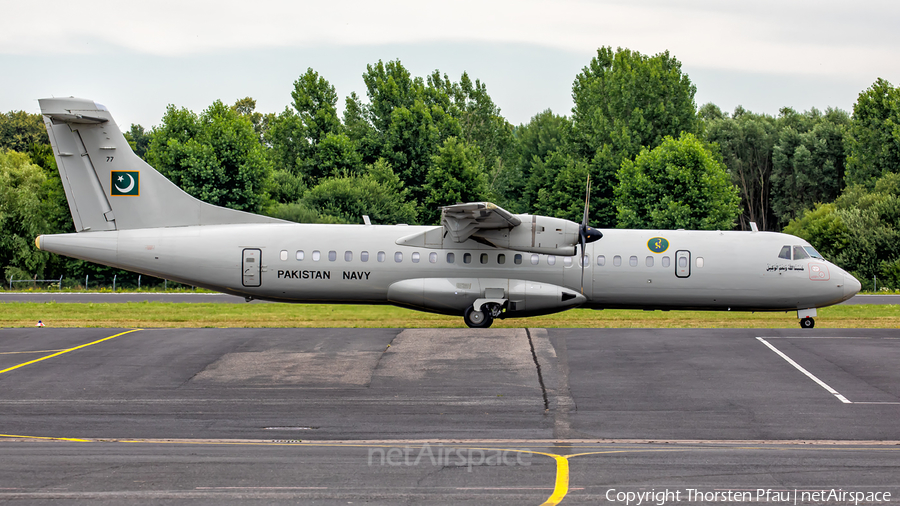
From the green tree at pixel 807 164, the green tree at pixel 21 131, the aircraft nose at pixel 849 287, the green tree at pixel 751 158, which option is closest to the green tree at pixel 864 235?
the aircraft nose at pixel 849 287

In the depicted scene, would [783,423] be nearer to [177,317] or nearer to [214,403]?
[214,403]

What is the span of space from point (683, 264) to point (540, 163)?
42049 mm

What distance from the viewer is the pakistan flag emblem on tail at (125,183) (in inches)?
934

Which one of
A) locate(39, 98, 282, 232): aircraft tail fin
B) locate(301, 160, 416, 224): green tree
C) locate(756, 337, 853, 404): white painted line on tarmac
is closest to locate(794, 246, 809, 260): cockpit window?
locate(756, 337, 853, 404): white painted line on tarmac

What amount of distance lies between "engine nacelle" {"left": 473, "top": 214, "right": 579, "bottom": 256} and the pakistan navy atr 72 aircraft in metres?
0.62

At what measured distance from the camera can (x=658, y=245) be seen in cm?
2397

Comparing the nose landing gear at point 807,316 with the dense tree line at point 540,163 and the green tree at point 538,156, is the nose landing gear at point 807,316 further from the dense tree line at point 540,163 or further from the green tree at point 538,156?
the green tree at point 538,156

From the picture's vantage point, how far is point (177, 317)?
31.1 meters

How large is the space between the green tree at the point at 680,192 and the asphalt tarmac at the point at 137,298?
1077cm

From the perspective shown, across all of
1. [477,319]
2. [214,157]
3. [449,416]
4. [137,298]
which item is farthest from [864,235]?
[137,298]

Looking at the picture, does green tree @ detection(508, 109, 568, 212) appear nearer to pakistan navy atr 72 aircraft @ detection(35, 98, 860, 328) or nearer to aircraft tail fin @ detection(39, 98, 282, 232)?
pakistan navy atr 72 aircraft @ detection(35, 98, 860, 328)

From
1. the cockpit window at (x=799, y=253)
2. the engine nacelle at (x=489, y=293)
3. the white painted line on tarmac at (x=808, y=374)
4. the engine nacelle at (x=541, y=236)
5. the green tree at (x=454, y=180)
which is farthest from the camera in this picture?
the green tree at (x=454, y=180)

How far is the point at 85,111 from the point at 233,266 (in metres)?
6.59

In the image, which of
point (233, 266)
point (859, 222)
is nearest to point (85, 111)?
point (233, 266)
